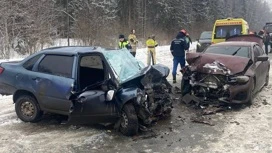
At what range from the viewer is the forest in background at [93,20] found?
19.2 meters

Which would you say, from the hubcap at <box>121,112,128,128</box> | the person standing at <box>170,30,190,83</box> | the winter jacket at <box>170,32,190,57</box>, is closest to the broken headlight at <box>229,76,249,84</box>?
the hubcap at <box>121,112,128,128</box>

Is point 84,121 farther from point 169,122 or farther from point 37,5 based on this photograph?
point 37,5

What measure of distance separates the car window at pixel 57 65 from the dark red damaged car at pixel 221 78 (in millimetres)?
2982

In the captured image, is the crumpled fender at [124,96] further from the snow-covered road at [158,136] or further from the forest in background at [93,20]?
the forest in background at [93,20]

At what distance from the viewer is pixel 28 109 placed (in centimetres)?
650

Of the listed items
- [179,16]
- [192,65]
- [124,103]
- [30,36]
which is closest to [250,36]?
[192,65]

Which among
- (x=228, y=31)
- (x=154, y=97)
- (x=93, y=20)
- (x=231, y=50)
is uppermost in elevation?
(x=93, y=20)

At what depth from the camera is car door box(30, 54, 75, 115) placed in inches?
236

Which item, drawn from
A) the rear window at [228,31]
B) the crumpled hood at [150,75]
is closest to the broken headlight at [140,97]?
the crumpled hood at [150,75]

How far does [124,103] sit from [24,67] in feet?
7.99

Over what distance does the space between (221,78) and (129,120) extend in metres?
2.82

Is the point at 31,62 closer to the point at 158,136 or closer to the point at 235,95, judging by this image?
the point at 158,136

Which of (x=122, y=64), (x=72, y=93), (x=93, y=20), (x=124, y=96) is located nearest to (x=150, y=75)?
(x=122, y=64)

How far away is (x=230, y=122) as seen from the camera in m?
6.46
